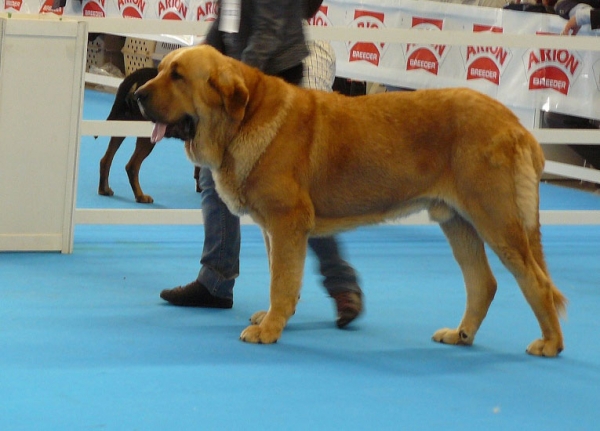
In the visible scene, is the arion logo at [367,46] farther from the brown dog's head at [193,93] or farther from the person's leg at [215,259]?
the brown dog's head at [193,93]

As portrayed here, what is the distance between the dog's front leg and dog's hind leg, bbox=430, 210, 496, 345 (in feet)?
2.06

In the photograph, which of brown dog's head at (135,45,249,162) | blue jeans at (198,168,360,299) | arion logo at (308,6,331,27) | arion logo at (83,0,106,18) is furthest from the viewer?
arion logo at (83,0,106,18)

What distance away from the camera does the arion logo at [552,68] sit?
8227 millimetres

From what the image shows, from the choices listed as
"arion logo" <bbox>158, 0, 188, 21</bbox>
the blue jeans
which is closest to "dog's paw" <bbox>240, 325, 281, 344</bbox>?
the blue jeans

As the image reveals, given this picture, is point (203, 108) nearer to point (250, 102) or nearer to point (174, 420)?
point (250, 102)

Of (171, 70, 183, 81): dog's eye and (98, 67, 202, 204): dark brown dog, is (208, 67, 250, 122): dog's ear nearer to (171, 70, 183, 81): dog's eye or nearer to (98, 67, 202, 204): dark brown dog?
(171, 70, 183, 81): dog's eye

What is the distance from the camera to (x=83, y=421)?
9.07 feet

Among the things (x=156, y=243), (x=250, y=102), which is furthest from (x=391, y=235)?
(x=250, y=102)

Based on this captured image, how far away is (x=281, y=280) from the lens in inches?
148

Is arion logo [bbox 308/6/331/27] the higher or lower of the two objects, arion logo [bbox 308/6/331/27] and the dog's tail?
the higher

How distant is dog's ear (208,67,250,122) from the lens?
365 centimetres

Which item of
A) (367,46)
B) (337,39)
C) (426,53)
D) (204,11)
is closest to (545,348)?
(337,39)

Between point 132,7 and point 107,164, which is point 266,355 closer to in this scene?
point 107,164

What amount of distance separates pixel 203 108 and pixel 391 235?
10.3ft
